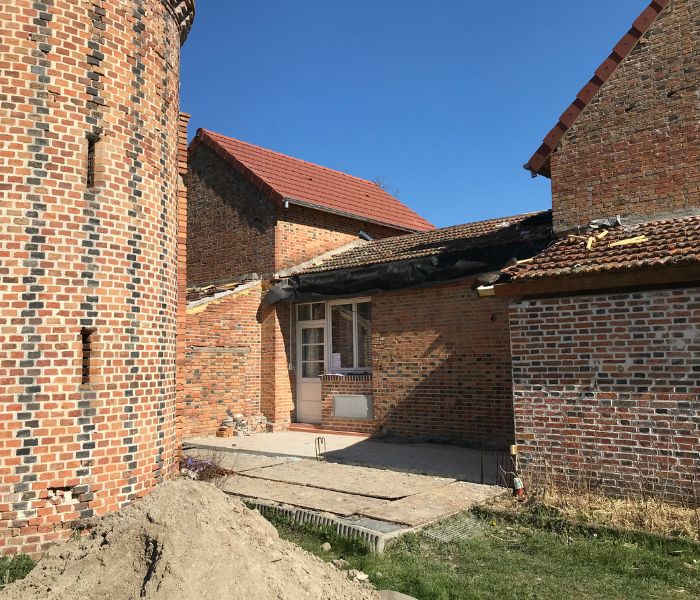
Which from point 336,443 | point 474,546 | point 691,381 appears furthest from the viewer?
point 336,443

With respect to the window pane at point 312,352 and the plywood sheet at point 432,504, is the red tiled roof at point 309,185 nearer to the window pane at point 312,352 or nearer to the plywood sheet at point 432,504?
the window pane at point 312,352

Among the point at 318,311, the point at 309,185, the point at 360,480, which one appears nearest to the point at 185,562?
the point at 360,480

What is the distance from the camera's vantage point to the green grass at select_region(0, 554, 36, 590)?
16.3 ft

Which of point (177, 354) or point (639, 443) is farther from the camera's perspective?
point (177, 354)

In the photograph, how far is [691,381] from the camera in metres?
6.50

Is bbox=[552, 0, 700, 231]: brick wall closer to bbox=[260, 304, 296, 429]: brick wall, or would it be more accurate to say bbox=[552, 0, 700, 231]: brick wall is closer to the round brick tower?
→ the round brick tower

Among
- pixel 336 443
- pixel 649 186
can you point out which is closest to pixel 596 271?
pixel 649 186

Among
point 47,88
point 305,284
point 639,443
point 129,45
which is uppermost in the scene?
point 129,45

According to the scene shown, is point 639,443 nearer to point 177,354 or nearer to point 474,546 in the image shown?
point 474,546

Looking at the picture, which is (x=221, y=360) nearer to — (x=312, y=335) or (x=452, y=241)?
(x=312, y=335)

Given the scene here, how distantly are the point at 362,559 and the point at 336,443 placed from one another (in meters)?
6.82

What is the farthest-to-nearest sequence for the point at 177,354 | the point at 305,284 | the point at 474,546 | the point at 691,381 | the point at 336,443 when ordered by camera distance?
the point at 305,284 < the point at 336,443 < the point at 177,354 < the point at 691,381 < the point at 474,546

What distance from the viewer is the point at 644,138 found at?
28.3ft

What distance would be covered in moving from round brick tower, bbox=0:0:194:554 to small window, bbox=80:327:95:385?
11 mm
